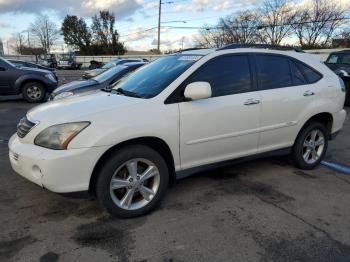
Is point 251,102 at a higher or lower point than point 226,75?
lower

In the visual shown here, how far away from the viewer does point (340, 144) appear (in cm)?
698

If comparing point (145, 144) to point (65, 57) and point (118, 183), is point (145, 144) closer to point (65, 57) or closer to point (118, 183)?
point (118, 183)

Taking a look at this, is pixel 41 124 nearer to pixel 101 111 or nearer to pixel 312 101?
pixel 101 111

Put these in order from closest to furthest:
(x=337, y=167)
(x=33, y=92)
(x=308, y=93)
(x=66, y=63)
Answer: (x=308, y=93)
(x=337, y=167)
(x=33, y=92)
(x=66, y=63)

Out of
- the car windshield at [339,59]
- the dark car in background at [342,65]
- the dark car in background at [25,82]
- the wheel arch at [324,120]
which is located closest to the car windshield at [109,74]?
the dark car in background at [25,82]

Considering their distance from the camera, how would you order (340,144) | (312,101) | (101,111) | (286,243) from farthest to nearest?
(340,144) < (312,101) < (101,111) < (286,243)

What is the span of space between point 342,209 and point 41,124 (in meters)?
3.32

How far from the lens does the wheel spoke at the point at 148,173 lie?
3779 mm

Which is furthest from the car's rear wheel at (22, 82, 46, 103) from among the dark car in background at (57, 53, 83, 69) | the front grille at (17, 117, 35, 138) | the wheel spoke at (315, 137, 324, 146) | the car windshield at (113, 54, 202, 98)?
the dark car in background at (57, 53, 83, 69)

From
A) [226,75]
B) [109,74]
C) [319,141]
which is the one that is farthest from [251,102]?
[109,74]

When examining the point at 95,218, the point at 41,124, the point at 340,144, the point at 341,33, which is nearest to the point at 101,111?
the point at 41,124

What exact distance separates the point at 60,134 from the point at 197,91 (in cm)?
143

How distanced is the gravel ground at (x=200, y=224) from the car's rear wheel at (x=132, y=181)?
0.15 meters

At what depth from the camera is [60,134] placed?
3424 millimetres
